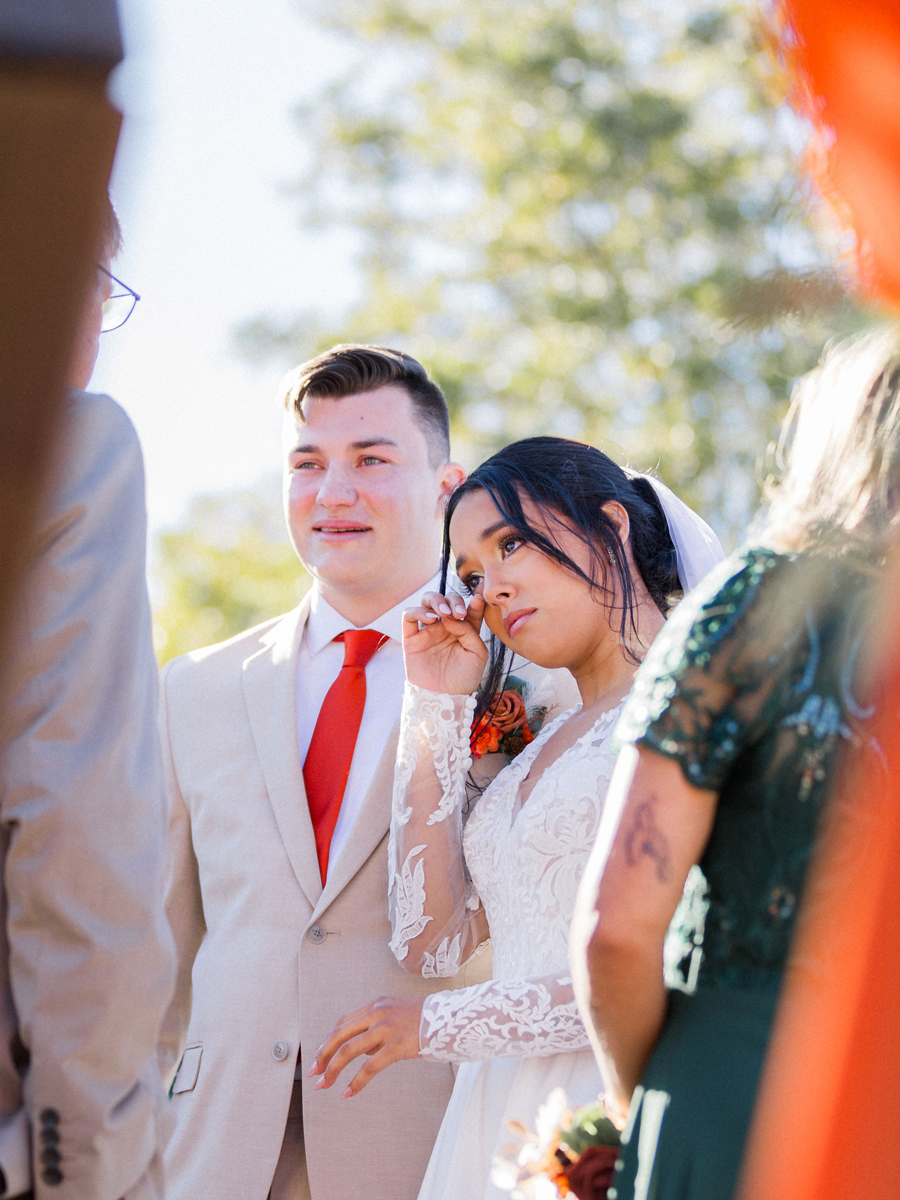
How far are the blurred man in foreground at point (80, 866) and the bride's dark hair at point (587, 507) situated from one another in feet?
4.69

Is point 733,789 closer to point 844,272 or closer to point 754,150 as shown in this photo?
point 844,272

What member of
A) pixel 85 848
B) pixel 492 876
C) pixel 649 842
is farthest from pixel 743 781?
pixel 492 876

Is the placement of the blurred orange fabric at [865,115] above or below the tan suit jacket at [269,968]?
above

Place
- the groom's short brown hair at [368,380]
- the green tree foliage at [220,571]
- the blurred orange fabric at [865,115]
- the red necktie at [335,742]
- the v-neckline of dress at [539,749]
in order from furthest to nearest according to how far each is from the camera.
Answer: the green tree foliage at [220,571], the groom's short brown hair at [368,380], the red necktie at [335,742], the v-neckline of dress at [539,749], the blurred orange fabric at [865,115]

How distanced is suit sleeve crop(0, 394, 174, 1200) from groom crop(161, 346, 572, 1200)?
113 cm

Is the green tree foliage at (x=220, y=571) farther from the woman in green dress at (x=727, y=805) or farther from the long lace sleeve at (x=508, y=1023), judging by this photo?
the woman in green dress at (x=727, y=805)

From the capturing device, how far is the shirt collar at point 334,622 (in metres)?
3.82

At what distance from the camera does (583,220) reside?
48.2 ft

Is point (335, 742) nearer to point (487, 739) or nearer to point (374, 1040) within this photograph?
point (487, 739)

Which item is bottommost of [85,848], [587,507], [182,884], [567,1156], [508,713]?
[567,1156]

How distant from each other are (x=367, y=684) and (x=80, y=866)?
2018 millimetres

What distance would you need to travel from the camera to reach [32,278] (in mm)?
1898

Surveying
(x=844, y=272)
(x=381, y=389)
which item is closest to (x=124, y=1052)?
(x=844, y=272)

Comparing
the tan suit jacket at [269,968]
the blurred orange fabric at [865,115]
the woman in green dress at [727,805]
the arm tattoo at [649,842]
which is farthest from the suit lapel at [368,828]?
the blurred orange fabric at [865,115]
